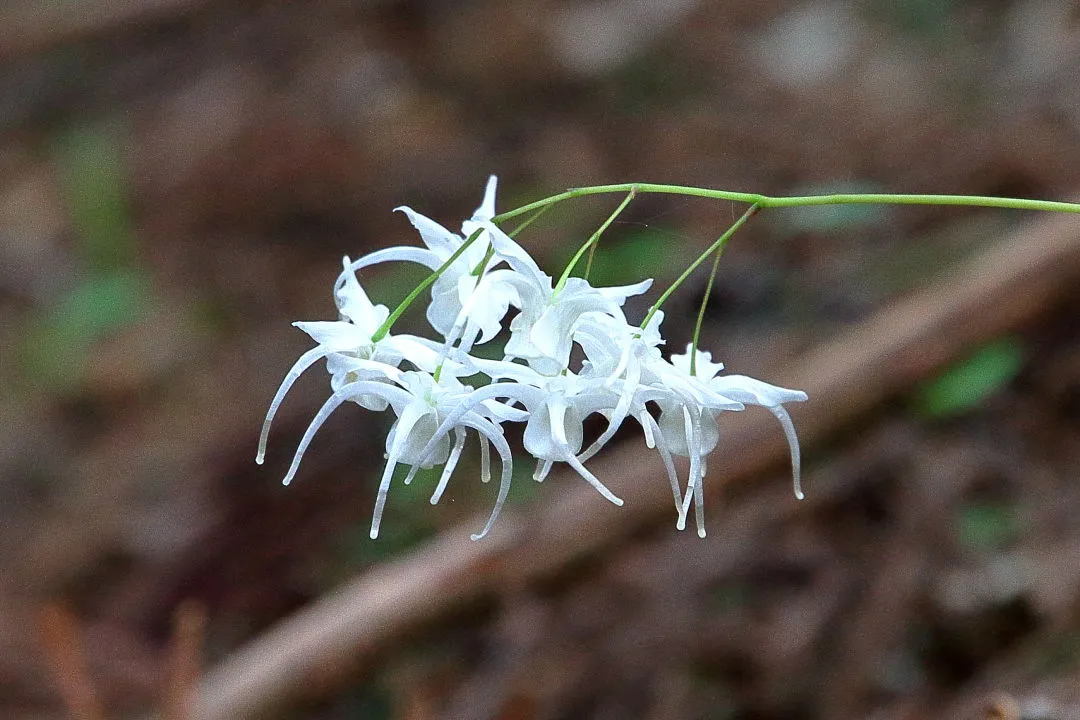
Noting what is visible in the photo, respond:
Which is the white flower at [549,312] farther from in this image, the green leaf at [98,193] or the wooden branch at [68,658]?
the green leaf at [98,193]

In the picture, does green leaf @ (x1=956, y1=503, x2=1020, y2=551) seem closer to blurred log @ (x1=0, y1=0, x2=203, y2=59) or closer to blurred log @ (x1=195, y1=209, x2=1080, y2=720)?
blurred log @ (x1=195, y1=209, x2=1080, y2=720)

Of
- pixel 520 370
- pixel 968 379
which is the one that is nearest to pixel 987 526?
pixel 968 379

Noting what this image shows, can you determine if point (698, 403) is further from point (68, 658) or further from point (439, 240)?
point (68, 658)

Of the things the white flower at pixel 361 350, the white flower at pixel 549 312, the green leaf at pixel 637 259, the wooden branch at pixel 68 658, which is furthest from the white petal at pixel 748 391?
the green leaf at pixel 637 259

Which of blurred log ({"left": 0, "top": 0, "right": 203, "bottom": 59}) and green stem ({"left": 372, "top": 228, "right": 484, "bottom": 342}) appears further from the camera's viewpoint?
blurred log ({"left": 0, "top": 0, "right": 203, "bottom": 59})

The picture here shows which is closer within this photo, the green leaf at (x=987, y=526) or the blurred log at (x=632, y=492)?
the blurred log at (x=632, y=492)

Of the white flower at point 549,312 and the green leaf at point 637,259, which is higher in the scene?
the white flower at point 549,312

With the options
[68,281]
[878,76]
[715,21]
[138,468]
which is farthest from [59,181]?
[878,76]

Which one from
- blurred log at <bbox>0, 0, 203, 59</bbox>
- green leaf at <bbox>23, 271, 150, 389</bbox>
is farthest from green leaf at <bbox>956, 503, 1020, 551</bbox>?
blurred log at <bbox>0, 0, 203, 59</bbox>
